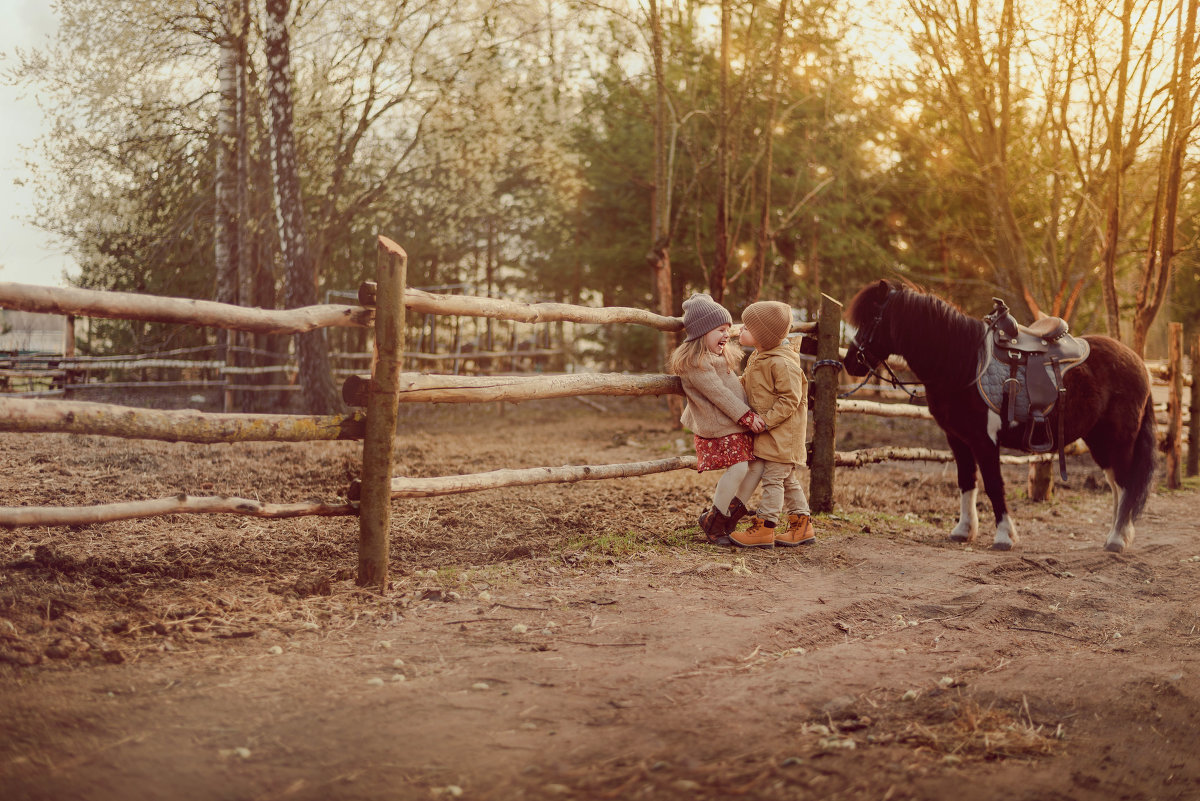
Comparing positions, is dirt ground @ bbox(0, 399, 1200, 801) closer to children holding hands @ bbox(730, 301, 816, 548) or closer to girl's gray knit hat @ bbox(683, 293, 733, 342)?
children holding hands @ bbox(730, 301, 816, 548)

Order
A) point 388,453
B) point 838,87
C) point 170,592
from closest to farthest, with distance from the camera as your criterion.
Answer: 1. point 170,592
2. point 388,453
3. point 838,87

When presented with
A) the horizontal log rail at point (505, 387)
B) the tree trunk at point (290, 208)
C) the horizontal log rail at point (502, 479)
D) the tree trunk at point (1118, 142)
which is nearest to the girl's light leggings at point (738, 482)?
the horizontal log rail at point (502, 479)

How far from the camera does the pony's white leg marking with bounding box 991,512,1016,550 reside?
5.29 m

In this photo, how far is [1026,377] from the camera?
5.20 meters

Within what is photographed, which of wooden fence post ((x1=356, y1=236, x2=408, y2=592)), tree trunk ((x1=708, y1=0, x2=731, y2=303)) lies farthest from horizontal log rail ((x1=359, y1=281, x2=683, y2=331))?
tree trunk ((x1=708, y1=0, x2=731, y2=303))

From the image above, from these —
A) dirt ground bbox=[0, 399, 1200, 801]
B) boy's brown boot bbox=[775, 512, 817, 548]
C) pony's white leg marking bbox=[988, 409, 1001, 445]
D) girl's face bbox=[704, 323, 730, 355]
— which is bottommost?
dirt ground bbox=[0, 399, 1200, 801]

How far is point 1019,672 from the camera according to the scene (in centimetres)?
297

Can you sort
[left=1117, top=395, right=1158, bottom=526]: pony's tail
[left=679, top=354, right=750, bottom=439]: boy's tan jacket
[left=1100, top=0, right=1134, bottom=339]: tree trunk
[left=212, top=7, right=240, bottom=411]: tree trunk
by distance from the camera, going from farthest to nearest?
[left=212, top=7, right=240, bottom=411]: tree trunk, [left=1100, top=0, right=1134, bottom=339]: tree trunk, [left=1117, top=395, right=1158, bottom=526]: pony's tail, [left=679, top=354, right=750, bottom=439]: boy's tan jacket

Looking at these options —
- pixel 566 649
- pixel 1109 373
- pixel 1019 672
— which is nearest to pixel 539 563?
pixel 566 649

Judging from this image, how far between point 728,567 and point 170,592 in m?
2.45

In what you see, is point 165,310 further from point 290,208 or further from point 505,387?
point 290,208

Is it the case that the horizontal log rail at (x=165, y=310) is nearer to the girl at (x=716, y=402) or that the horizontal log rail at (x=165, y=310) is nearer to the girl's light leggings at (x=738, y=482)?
the girl at (x=716, y=402)

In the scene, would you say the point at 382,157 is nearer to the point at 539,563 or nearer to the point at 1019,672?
the point at 539,563

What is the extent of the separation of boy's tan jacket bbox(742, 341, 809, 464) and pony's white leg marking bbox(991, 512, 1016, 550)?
1560 millimetres
